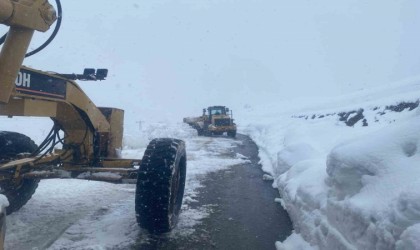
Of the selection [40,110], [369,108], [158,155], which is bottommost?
[158,155]

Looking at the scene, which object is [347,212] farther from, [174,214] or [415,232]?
[174,214]

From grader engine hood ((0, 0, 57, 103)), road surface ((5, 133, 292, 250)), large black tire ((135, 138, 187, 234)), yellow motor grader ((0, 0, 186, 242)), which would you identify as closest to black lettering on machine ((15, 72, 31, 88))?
yellow motor grader ((0, 0, 186, 242))

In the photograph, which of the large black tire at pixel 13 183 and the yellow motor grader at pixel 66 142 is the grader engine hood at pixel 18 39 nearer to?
the yellow motor grader at pixel 66 142

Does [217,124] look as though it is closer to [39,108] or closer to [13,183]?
[13,183]

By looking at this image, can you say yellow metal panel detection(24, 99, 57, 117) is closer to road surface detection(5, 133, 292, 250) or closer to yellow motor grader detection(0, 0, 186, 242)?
yellow motor grader detection(0, 0, 186, 242)

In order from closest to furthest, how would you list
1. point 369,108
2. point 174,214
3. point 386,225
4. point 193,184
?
point 386,225 → point 174,214 → point 193,184 → point 369,108

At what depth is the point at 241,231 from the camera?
17.2 feet

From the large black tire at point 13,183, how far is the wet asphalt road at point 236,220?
2.16 m

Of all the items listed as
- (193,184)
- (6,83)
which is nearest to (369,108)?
(193,184)

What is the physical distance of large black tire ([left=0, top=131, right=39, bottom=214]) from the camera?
5.47m

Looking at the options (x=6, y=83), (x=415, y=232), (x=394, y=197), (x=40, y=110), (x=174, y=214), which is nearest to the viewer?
(x=415, y=232)

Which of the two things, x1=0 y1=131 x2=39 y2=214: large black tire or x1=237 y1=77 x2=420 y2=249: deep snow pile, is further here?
x1=0 y1=131 x2=39 y2=214: large black tire

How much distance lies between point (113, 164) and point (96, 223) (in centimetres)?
90

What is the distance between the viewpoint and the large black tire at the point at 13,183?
547 centimetres
